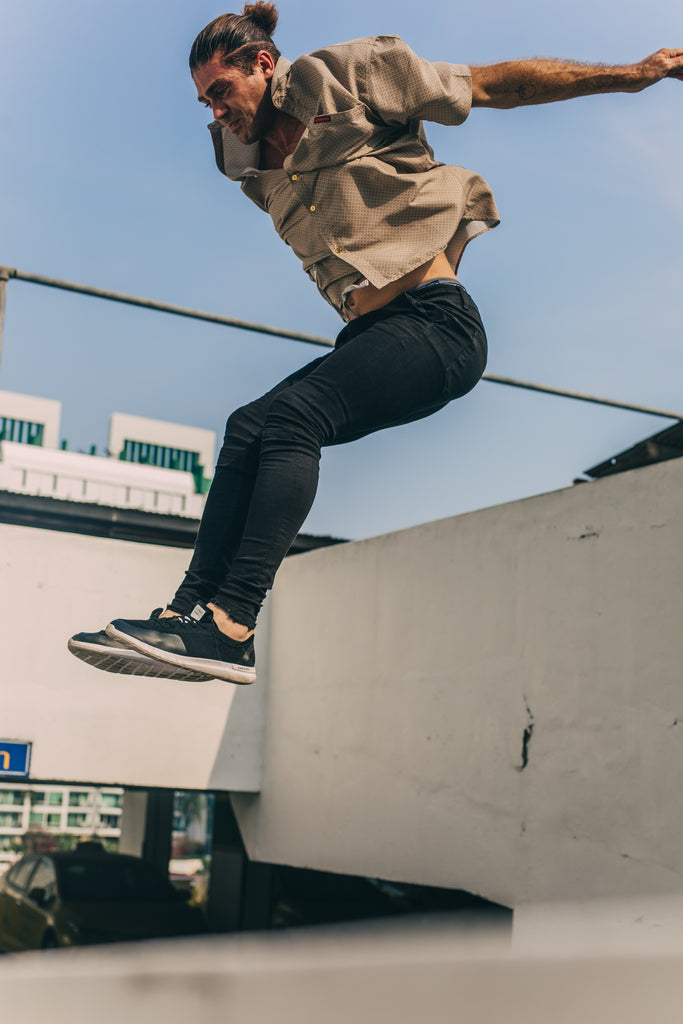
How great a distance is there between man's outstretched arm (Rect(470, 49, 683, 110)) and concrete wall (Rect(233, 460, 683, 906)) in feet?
9.28

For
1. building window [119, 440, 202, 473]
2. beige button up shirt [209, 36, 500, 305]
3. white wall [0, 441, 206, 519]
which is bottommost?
beige button up shirt [209, 36, 500, 305]

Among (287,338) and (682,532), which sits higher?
(287,338)

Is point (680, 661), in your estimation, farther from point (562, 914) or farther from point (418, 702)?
point (418, 702)

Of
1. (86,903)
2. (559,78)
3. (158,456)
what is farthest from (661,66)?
(158,456)

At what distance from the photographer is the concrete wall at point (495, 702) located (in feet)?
15.8

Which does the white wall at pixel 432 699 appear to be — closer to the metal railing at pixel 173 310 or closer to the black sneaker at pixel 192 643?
the metal railing at pixel 173 310

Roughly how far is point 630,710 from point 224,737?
364cm

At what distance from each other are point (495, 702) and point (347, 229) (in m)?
3.94

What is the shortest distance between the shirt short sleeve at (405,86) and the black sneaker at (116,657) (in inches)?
48.8

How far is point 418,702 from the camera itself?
638 centimetres

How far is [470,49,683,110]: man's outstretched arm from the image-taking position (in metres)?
2.21

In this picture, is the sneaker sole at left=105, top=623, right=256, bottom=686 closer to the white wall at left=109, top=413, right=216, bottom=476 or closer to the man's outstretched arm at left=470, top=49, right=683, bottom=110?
the man's outstretched arm at left=470, top=49, right=683, bottom=110

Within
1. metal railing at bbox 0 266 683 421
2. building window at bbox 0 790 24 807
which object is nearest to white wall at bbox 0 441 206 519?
metal railing at bbox 0 266 683 421

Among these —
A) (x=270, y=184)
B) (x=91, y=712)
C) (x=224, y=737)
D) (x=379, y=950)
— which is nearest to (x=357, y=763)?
(x=224, y=737)
